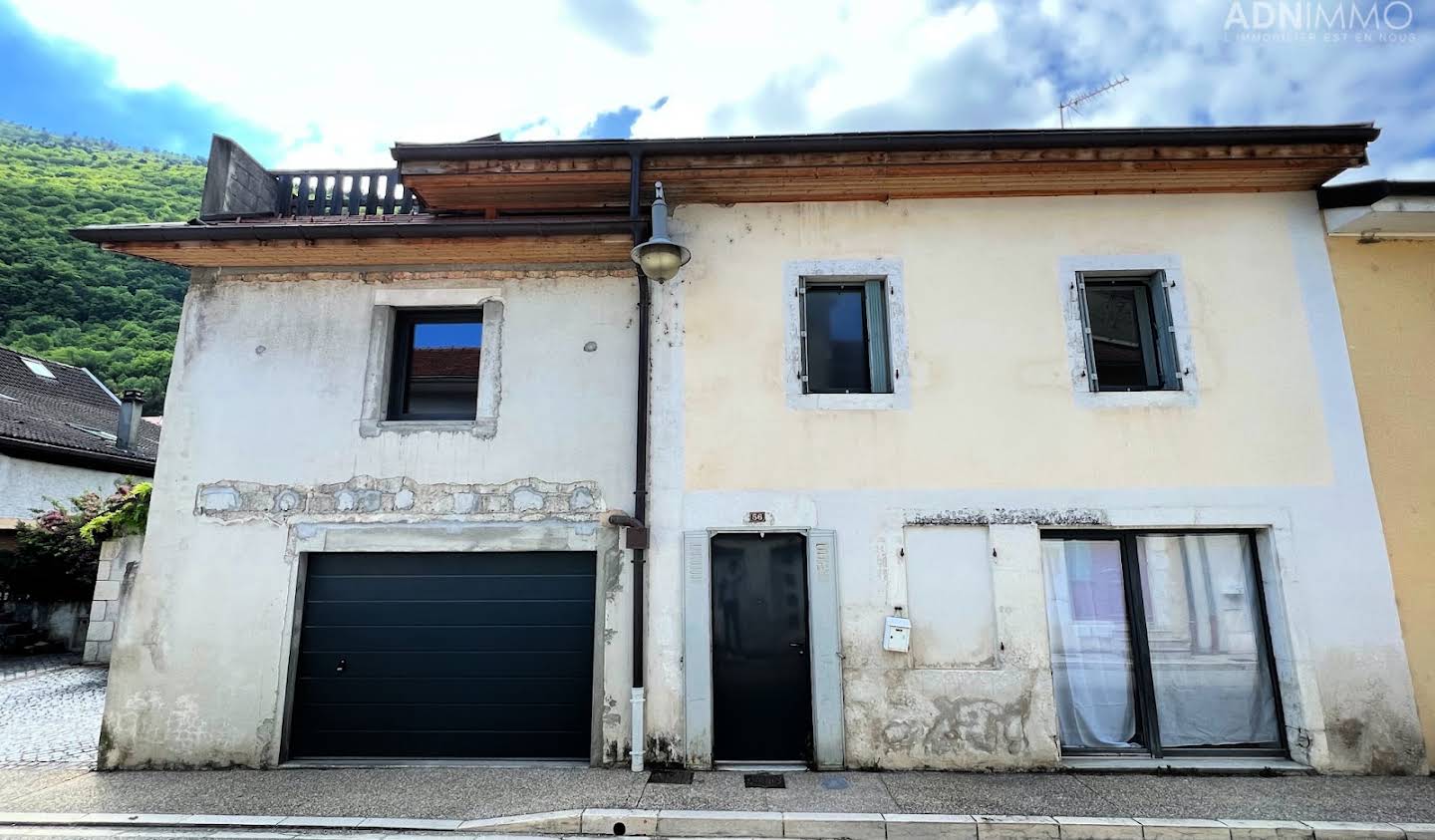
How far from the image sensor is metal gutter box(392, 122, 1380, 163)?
6441 millimetres

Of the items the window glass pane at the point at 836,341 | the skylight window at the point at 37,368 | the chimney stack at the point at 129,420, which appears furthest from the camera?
the skylight window at the point at 37,368

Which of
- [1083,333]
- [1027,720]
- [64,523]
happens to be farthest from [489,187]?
[64,523]

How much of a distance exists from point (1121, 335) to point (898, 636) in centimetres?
379

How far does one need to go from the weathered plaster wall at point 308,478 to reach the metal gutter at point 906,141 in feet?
3.93

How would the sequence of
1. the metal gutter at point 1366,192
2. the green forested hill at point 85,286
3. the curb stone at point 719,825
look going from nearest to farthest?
the curb stone at point 719,825, the metal gutter at point 1366,192, the green forested hill at point 85,286

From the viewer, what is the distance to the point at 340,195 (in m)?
7.85

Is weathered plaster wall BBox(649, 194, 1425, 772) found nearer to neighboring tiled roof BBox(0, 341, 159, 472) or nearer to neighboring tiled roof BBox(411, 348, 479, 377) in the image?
neighboring tiled roof BBox(411, 348, 479, 377)

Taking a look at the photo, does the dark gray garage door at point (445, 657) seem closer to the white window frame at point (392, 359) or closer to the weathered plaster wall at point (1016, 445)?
the weathered plaster wall at point (1016, 445)

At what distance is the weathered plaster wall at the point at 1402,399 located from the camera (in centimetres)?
618

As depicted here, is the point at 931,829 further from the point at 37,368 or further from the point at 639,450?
the point at 37,368

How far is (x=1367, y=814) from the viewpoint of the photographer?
501 cm

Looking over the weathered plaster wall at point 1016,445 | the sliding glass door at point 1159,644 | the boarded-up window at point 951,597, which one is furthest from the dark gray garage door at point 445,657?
the sliding glass door at point 1159,644

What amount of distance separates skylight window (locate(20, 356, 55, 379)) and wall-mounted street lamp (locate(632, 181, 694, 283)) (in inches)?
900

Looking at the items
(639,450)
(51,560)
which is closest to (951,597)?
(639,450)
